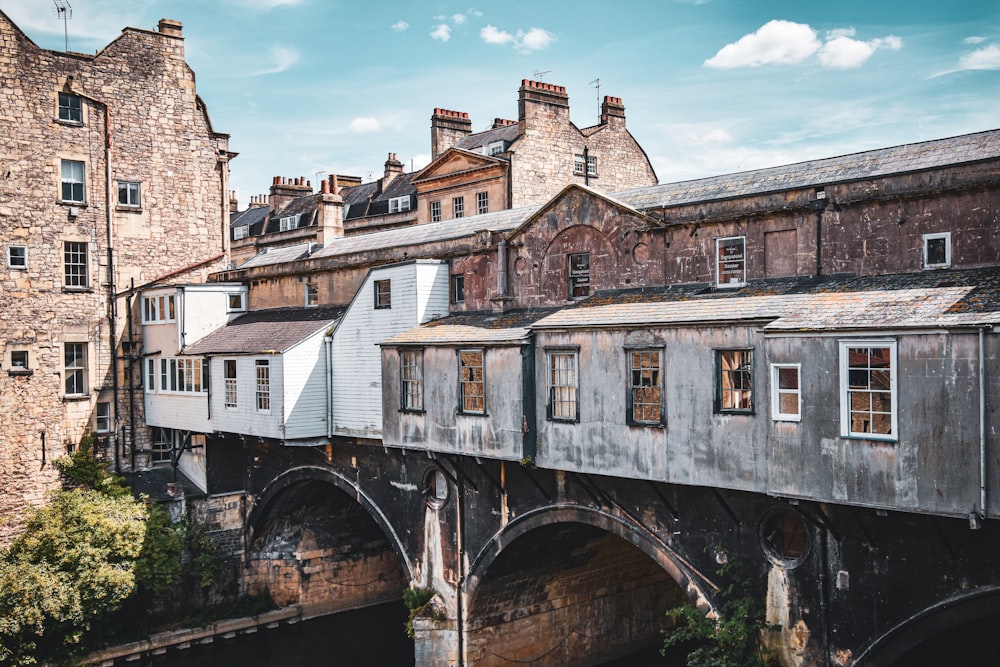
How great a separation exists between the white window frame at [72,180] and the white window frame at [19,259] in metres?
2.08

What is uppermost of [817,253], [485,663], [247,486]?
[817,253]

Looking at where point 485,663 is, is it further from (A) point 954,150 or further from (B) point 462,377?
(A) point 954,150

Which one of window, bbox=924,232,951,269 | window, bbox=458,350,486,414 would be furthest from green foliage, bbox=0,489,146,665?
window, bbox=924,232,951,269

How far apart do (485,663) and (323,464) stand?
7.83 meters

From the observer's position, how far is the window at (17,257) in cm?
3083

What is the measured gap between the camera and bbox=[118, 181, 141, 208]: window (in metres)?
33.1

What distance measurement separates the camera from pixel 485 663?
83.1ft

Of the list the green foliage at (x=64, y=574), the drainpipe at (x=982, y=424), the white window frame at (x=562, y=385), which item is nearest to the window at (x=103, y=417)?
the green foliage at (x=64, y=574)

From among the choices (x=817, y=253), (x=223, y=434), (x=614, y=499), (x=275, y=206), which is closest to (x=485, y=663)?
(x=614, y=499)

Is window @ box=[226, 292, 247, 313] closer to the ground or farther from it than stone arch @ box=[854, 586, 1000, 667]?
farther from it

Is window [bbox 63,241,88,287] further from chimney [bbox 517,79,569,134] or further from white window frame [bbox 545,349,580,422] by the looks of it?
white window frame [bbox 545,349,580,422]

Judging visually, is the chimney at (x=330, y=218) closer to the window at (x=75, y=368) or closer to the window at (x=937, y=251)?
the window at (x=75, y=368)

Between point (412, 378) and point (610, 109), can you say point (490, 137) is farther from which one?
point (412, 378)

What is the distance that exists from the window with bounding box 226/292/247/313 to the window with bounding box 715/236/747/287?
61.8 feet
